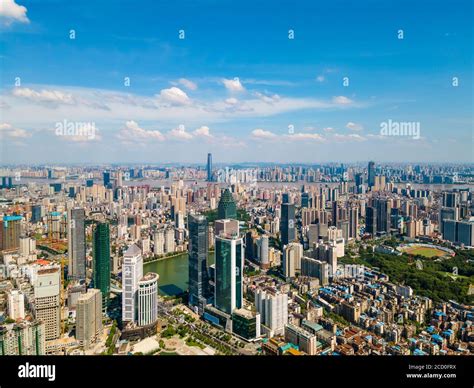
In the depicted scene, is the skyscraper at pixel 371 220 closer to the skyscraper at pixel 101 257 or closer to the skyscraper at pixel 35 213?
the skyscraper at pixel 101 257

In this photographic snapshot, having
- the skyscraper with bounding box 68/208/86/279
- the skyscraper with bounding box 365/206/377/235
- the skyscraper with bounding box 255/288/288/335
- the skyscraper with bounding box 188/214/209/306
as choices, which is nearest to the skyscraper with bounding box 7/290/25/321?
the skyscraper with bounding box 68/208/86/279

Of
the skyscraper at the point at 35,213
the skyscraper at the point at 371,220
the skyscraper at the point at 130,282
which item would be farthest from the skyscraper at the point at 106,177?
the skyscraper at the point at 371,220

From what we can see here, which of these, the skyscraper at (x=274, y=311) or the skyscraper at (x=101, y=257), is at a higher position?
the skyscraper at (x=101, y=257)

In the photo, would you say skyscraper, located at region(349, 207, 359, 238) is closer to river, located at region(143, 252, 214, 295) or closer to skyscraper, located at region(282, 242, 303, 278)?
skyscraper, located at region(282, 242, 303, 278)

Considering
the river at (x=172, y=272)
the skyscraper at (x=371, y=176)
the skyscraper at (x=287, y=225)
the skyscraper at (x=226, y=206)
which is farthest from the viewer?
the skyscraper at (x=287, y=225)

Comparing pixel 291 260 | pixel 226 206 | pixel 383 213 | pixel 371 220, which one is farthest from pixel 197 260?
pixel 383 213
